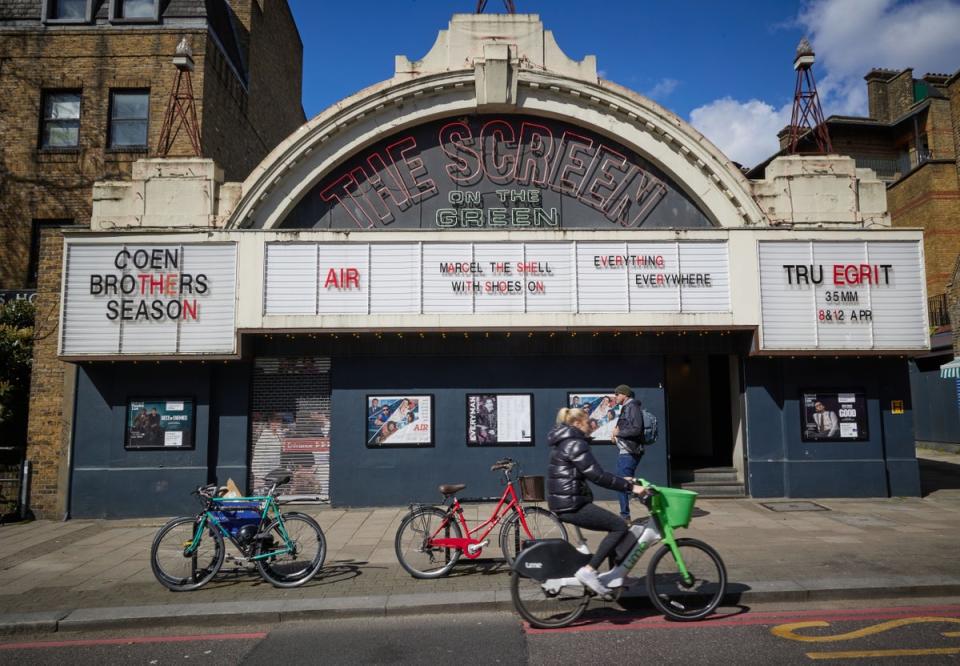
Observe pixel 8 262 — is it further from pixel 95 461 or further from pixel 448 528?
pixel 448 528

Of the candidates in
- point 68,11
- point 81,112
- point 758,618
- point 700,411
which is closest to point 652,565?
point 758,618

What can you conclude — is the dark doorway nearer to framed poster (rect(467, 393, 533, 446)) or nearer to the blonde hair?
framed poster (rect(467, 393, 533, 446))

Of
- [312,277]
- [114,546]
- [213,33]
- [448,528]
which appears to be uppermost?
[213,33]

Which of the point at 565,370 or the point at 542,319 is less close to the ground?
the point at 542,319

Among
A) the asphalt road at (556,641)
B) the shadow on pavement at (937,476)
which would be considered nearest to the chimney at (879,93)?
the shadow on pavement at (937,476)

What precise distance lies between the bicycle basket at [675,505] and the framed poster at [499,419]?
618 centimetres

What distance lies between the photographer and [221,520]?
23.2 feet

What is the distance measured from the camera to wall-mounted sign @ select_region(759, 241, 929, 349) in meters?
11.7

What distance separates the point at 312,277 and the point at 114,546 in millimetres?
5437

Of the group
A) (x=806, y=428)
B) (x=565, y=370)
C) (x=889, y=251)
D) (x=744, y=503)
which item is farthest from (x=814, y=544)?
(x=889, y=251)

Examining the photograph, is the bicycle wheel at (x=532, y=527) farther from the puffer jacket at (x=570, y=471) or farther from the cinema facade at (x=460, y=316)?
the cinema facade at (x=460, y=316)

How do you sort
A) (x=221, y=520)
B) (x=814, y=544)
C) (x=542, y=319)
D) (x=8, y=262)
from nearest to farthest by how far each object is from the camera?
(x=221, y=520)
(x=814, y=544)
(x=542, y=319)
(x=8, y=262)

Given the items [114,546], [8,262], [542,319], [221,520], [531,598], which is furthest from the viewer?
[8,262]

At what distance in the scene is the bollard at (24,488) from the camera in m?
11.3
